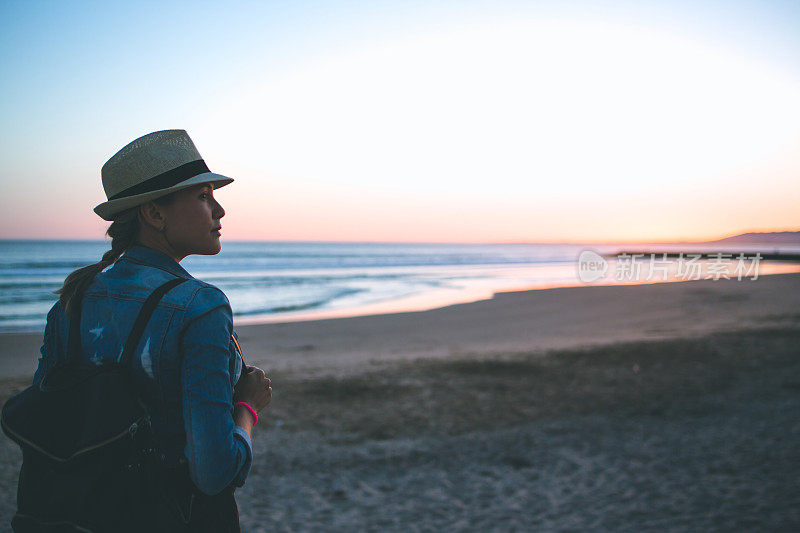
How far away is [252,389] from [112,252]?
0.54 m

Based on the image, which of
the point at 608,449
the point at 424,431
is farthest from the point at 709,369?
the point at 424,431

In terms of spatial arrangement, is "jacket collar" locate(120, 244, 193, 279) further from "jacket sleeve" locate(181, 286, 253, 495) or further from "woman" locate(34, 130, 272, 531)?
"jacket sleeve" locate(181, 286, 253, 495)

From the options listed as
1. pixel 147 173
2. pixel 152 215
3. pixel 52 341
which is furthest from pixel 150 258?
pixel 52 341

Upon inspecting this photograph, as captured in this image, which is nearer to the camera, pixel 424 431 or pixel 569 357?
pixel 424 431

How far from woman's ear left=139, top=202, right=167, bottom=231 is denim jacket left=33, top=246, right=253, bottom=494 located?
0.11m

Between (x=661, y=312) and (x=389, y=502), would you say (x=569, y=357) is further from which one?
(x=661, y=312)

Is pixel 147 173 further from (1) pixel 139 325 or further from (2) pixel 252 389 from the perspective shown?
(2) pixel 252 389

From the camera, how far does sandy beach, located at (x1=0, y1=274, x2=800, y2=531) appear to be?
13.7ft

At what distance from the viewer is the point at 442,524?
4047 mm

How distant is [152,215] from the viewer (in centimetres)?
143

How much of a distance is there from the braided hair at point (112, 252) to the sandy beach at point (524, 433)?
3.24 m

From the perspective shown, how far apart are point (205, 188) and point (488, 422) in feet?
17.8

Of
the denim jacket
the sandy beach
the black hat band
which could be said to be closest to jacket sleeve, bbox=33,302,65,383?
the denim jacket

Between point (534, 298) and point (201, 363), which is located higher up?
point (201, 363)
